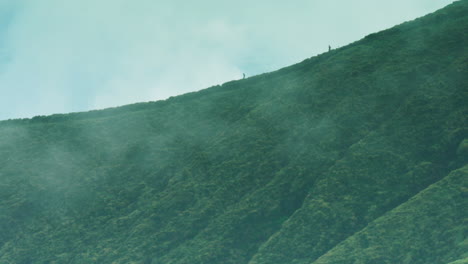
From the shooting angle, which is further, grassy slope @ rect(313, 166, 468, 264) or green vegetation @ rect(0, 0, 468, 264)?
green vegetation @ rect(0, 0, 468, 264)

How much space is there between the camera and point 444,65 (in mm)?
53156

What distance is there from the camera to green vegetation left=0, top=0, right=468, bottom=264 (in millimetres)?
36719

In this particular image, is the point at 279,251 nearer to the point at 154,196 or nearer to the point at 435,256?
the point at 435,256

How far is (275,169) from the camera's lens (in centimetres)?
4888

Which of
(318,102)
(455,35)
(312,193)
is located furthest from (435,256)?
(455,35)

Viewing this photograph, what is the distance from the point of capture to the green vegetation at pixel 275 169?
120 ft

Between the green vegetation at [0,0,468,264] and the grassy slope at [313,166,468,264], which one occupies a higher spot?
the green vegetation at [0,0,468,264]

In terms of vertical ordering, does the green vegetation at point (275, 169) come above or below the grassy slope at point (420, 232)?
above

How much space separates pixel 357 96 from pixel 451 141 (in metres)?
14.6

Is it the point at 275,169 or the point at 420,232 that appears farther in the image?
the point at 275,169

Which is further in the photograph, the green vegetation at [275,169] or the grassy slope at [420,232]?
the green vegetation at [275,169]

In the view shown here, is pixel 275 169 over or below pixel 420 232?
over

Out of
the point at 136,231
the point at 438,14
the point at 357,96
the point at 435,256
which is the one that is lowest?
the point at 435,256

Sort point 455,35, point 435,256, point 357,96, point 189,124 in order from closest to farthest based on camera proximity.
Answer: point 435,256 → point 357,96 → point 455,35 → point 189,124
